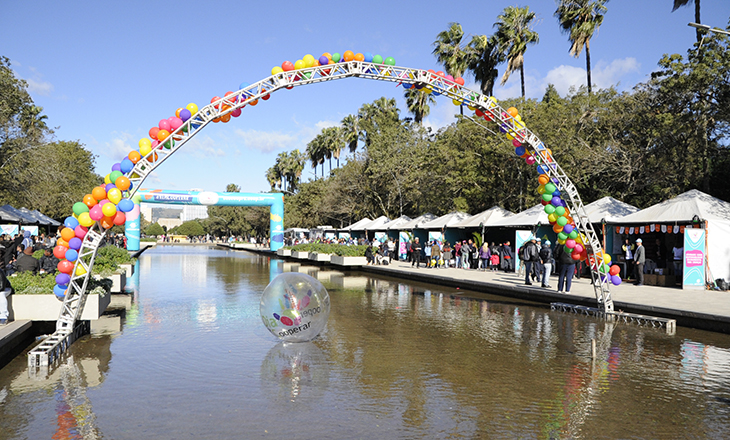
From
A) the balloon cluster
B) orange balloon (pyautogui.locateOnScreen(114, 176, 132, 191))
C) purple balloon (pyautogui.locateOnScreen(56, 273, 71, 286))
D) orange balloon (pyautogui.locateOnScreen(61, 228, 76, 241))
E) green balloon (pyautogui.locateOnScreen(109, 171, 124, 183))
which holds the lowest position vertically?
purple balloon (pyautogui.locateOnScreen(56, 273, 71, 286))

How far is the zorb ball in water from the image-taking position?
902 cm

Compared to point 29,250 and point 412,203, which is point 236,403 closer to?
point 29,250

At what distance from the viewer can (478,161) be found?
106 ft

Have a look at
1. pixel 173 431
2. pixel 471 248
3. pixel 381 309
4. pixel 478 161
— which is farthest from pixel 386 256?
pixel 173 431

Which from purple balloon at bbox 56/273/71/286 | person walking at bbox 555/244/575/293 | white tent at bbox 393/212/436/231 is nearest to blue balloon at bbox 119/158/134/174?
purple balloon at bbox 56/273/71/286

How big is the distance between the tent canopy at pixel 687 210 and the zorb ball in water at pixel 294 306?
1550 cm

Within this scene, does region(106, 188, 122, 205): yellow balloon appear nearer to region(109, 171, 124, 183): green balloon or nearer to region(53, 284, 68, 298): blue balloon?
region(109, 171, 124, 183): green balloon

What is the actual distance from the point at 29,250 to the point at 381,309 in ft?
30.9

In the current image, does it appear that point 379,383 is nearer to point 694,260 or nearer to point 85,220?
point 85,220

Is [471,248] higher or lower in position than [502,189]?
lower

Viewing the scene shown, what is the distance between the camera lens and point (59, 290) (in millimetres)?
9531

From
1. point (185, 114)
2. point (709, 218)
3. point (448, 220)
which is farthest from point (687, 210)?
point (185, 114)

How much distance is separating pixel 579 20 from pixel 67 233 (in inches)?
1315

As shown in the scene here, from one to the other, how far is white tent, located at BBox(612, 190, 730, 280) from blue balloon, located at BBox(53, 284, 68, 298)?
752 inches
